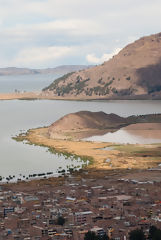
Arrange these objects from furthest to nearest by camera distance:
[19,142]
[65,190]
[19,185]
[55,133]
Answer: [55,133], [19,142], [19,185], [65,190]

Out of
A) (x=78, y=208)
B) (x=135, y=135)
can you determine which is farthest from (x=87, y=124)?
(x=78, y=208)

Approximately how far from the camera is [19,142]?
152 metres

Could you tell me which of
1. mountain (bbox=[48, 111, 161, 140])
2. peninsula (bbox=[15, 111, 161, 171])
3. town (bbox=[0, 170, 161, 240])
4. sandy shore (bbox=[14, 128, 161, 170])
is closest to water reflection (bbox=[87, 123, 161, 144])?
peninsula (bbox=[15, 111, 161, 171])

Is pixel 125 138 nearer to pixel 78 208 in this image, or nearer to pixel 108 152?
pixel 108 152

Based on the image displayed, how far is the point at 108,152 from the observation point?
441ft

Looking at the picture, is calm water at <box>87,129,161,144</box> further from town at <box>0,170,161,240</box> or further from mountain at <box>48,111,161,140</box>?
town at <box>0,170,161,240</box>

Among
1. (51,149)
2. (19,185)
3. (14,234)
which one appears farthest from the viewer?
(51,149)

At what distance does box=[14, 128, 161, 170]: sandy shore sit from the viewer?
119750 mm

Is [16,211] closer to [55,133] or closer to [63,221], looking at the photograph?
[63,221]

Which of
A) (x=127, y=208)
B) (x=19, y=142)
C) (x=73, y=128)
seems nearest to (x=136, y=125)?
(x=73, y=128)

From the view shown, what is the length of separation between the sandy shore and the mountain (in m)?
10.6

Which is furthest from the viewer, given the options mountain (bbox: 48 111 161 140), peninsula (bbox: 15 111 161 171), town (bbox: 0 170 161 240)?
mountain (bbox: 48 111 161 140)

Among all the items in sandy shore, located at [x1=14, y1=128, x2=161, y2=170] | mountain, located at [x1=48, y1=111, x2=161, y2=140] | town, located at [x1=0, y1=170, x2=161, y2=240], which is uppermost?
mountain, located at [x1=48, y1=111, x2=161, y2=140]

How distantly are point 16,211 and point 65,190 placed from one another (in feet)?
50.9
